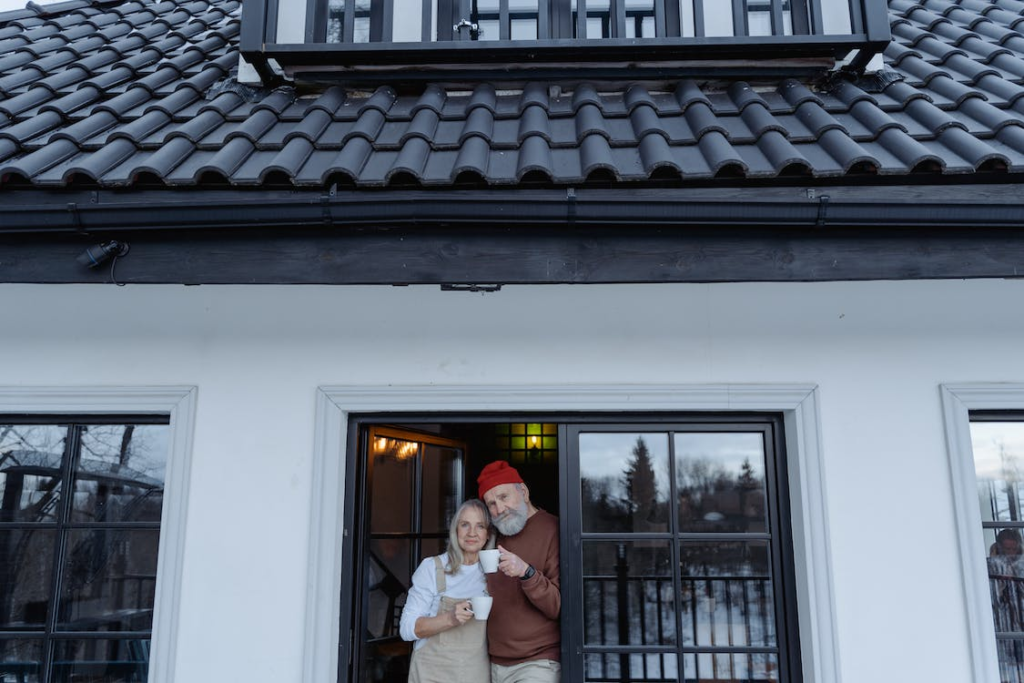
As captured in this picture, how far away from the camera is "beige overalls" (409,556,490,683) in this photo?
12.7 ft

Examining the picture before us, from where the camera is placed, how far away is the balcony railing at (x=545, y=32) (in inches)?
141

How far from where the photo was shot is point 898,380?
10.8 feet

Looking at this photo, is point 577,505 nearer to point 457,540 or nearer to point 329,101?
point 457,540

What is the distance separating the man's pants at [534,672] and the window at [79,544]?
5.33 ft

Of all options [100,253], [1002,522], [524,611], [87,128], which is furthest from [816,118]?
[87,128]

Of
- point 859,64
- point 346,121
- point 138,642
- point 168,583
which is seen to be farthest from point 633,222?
point 138,642

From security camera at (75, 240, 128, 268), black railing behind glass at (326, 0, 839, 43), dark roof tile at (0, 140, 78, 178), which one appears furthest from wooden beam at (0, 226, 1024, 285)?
black railing behind glass at (326, 0, 839, 43)

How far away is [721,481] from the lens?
11.3 ft

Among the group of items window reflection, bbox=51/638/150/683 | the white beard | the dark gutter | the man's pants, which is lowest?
the man's pants

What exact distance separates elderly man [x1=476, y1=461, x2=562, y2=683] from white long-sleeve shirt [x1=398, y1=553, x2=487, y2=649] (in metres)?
0.08

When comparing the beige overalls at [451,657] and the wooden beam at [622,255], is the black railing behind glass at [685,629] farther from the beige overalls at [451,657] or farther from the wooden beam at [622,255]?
the wooden beam at [622,255]

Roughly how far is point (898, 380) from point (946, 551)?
2.30ft

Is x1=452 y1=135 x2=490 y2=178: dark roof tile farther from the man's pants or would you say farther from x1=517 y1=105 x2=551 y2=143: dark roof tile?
the man's pants

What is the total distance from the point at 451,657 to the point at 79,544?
1783mm
